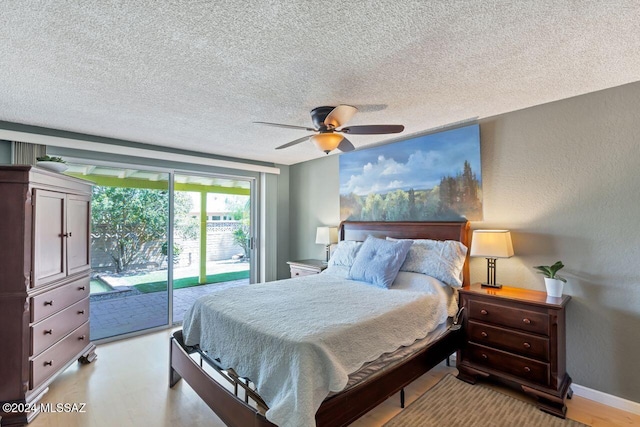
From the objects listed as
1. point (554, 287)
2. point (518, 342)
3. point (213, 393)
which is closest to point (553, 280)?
point (554, 287)

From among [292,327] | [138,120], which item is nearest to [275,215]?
[138,120]

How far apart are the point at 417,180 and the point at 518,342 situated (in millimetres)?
1870

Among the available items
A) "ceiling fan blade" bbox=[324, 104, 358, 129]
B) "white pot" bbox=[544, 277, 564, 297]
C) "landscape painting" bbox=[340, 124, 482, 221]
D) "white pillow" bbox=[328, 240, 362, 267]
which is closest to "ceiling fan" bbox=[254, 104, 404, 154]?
"ceiling fan blade" bbox=[324, 104, 358, 129]

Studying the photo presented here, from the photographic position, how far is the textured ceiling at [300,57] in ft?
4.78

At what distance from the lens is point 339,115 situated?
2287mm

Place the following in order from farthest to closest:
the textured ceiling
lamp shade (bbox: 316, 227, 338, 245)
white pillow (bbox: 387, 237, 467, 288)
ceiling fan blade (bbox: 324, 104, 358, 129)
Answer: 1. lamp shade (bbox: 316, 227, 338, 245)
2. white pillow (bbox: 387, 237, 467, 288)
3. ceiling fan blade (bbox: 324, 104, 358, 129)
4. the textured ceiling

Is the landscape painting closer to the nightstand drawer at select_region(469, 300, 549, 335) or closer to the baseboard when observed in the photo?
the nightstand drawer at select_region(469, 300, 549, 335)

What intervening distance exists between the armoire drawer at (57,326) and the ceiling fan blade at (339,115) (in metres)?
2.78

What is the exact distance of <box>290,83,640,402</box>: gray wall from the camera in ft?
7.48

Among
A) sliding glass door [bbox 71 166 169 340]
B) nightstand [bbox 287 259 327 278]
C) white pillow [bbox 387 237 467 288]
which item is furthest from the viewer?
nightstand [bbox 287 259 327 278]

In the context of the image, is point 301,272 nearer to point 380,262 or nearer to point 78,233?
point 380,262

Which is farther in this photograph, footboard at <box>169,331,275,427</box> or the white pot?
the white pot

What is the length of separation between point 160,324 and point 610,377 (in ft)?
15.7

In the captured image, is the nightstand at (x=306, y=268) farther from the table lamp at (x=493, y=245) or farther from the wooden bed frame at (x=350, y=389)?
the table lamp at (x=493, y=245)
